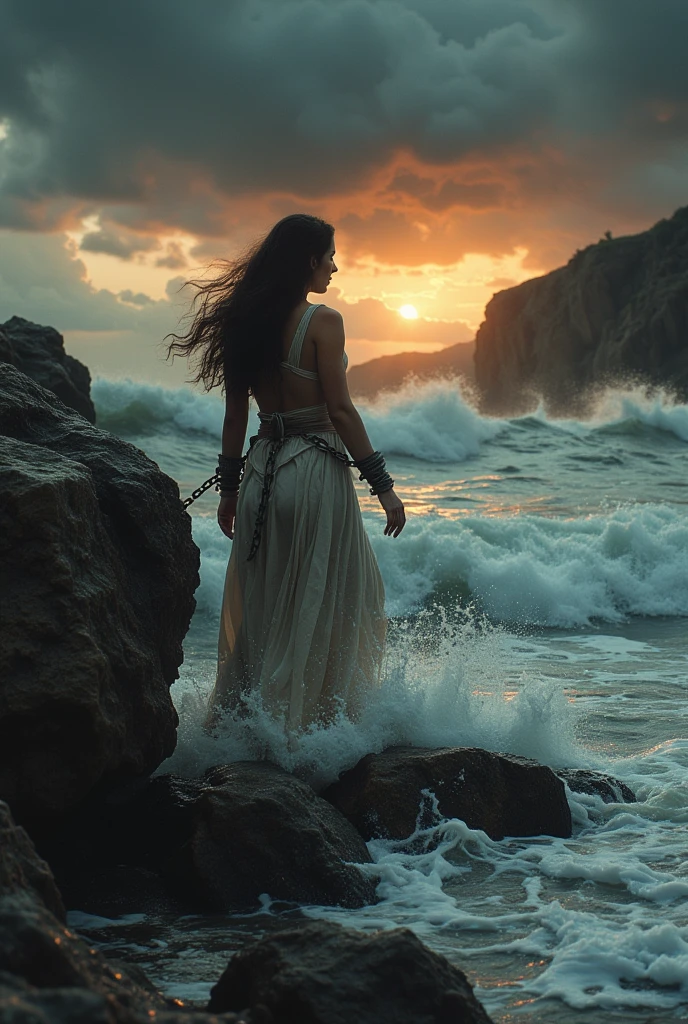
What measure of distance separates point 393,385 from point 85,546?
122m

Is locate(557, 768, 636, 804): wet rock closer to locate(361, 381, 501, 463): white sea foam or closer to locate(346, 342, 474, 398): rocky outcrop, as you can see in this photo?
locate(361, 381, 501, 463): white sea foam

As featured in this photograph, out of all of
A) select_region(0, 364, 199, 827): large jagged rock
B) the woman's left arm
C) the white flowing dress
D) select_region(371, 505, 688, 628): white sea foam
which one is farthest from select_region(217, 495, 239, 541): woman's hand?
→ select_region(371, 505, 688, 628): white sea foam

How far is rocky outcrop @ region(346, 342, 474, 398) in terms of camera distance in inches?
5015

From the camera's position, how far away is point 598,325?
7450 centimetres

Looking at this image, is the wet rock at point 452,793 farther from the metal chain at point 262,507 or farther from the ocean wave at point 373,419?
the ocean wave at point 373,419

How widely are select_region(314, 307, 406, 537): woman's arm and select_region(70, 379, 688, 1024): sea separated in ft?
2.34

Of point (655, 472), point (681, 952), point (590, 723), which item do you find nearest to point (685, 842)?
point (681, 952)

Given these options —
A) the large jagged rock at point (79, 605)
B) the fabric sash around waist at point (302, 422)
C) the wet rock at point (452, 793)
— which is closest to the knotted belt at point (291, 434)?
the fabric sash around waist at point (302, 422)

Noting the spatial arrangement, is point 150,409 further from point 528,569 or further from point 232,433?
point 232,433

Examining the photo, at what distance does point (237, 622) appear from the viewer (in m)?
4.22

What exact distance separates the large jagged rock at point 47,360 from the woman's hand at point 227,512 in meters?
10.6

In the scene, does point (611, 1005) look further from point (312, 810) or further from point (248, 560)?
point (248, 560)

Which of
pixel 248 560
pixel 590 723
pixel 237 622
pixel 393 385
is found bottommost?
pixel 590 723

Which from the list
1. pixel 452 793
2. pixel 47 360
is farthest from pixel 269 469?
pixel 47 360
